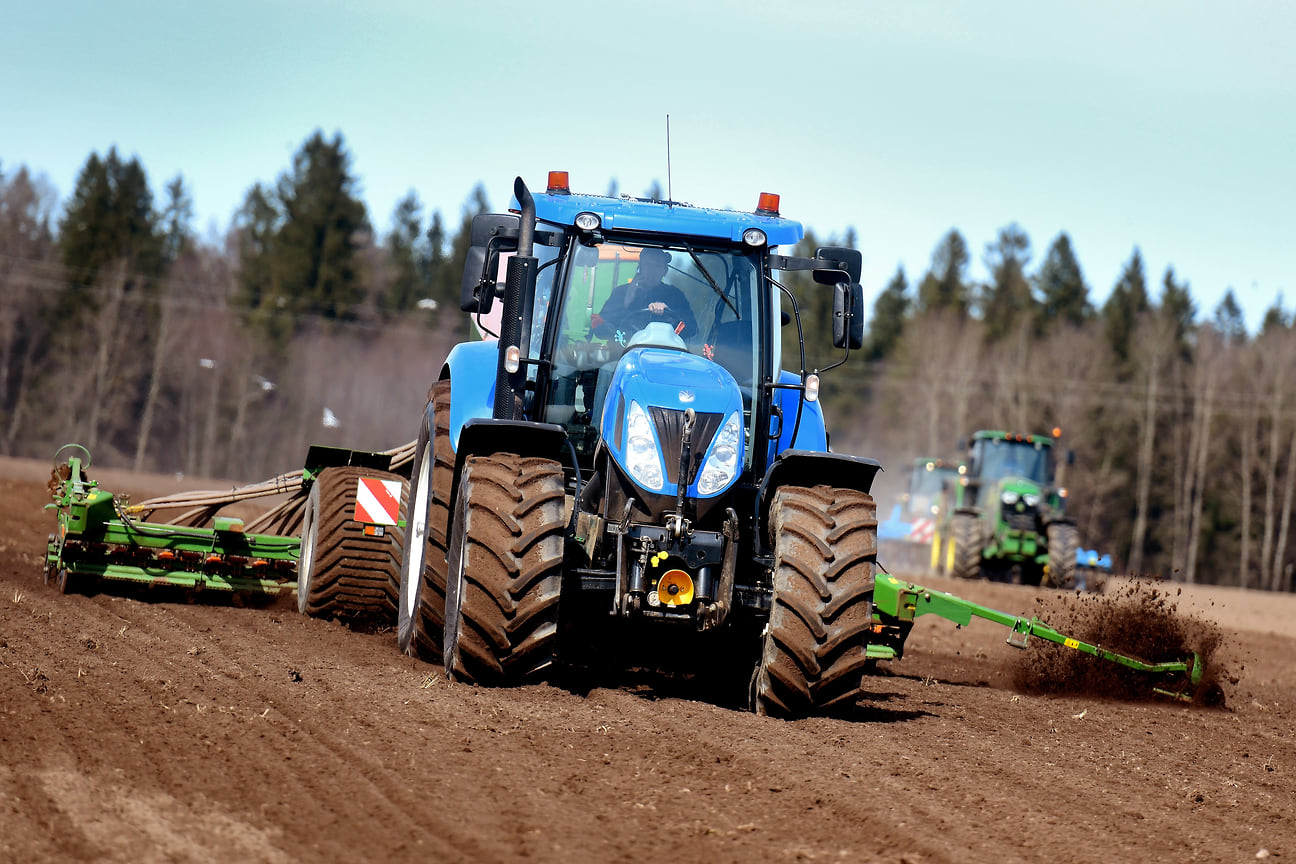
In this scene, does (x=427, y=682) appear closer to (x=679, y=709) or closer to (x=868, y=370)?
(x=679, y=709)

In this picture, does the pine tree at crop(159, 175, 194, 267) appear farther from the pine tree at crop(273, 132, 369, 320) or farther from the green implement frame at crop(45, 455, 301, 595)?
the green implement frame at crop(45, 455, 301, 595)

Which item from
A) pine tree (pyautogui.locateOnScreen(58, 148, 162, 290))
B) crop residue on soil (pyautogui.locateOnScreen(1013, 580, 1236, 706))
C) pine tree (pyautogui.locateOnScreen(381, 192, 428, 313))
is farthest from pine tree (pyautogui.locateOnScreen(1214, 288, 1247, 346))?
crop residue on soil (pyautogui.locateOnScreen(1013, 580, 1236, 706))

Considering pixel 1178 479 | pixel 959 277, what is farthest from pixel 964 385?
pixel 959 277

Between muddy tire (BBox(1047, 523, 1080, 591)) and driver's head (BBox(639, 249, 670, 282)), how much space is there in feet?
56.2

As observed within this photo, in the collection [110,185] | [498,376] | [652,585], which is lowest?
[652,585]

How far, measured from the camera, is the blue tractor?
6.53 metres

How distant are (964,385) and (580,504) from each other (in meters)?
52.1

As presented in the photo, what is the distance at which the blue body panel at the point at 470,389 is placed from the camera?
316 inches

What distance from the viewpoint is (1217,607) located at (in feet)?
85.4

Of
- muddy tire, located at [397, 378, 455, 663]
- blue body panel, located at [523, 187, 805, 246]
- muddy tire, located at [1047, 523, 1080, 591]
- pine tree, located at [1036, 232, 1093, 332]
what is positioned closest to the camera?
blue body panel, located at [523, 187, 805, 246]

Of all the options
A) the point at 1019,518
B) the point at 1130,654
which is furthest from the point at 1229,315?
the point at 1130,654

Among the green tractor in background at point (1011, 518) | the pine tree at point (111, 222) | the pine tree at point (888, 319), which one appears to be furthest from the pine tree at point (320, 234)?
the green tractor in background at point (1011, 518)

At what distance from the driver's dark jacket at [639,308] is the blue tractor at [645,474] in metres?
0.01

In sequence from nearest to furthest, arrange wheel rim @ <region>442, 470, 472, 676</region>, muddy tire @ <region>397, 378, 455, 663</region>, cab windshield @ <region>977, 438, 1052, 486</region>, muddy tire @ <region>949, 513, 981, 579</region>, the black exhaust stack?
1. wheel rim @ <region>442, 470, 472, 676</region>
2. the black exhaust stack
3. muddy tire @ <region>397, 378, 455, 663</region>
4. muddy tire @ <region>949, 513, 981, 579</region>
5. cab windshield @ <region>977, 438, 1052, 486</region>
